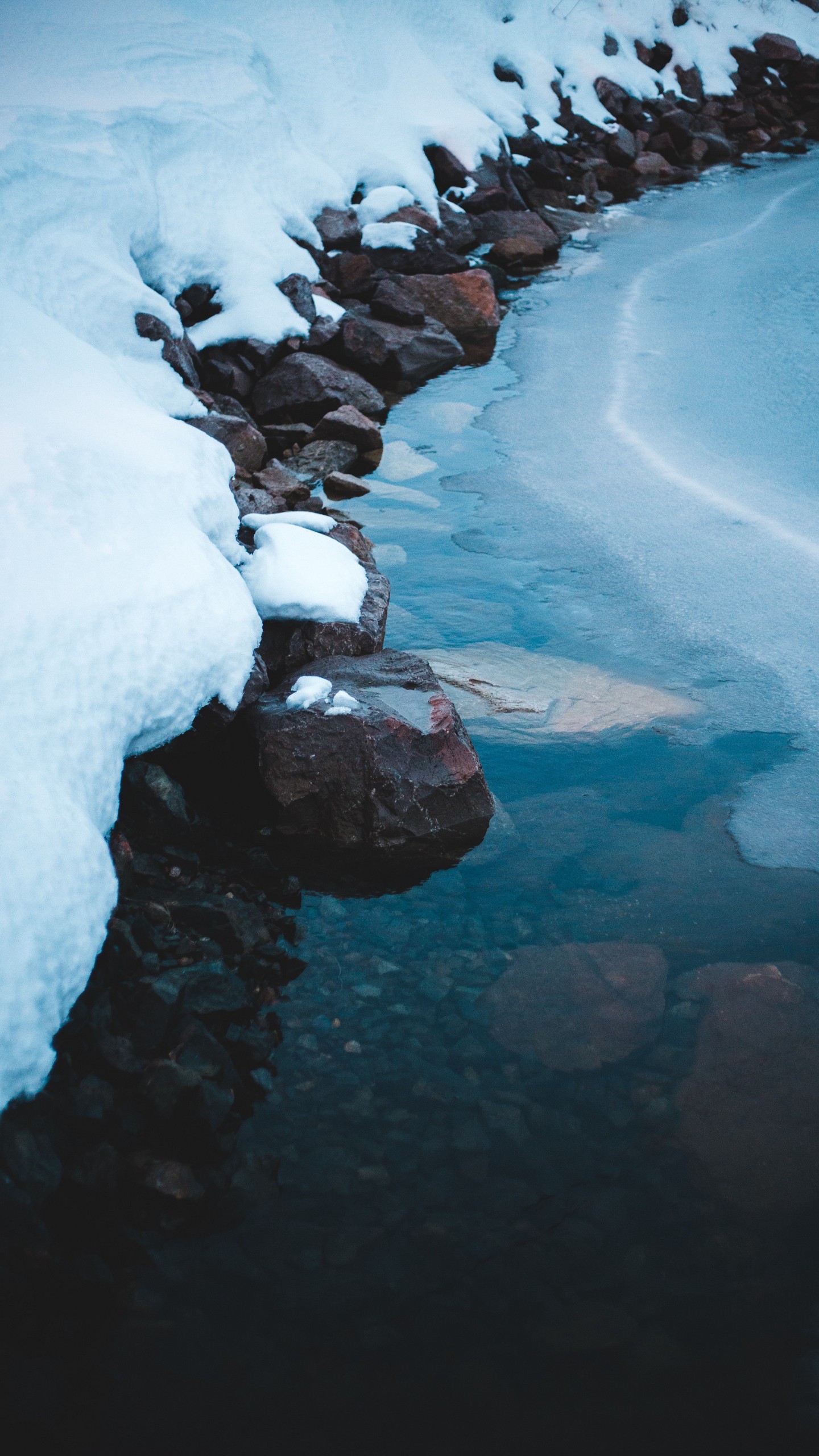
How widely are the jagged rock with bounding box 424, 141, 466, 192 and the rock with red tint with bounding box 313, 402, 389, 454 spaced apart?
5508 millimetres

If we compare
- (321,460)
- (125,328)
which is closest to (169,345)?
(125,328)

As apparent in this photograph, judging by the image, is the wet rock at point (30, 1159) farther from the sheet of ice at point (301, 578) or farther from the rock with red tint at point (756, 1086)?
the sheet of ice at point (301, 578)

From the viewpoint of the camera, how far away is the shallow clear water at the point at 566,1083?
1421 millimetres

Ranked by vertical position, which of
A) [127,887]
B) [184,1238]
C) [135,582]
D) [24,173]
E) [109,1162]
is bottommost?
[184,1238]

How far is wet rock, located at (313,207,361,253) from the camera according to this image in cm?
713

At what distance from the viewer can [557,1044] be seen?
6.44ft

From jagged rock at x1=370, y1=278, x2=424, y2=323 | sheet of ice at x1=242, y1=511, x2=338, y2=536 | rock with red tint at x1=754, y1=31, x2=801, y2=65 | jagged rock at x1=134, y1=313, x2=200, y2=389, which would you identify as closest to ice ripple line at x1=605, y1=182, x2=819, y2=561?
jagged rock at x1=370, y1=278, x2=424, y2=323

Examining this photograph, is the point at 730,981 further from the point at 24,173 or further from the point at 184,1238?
the point at 24,173

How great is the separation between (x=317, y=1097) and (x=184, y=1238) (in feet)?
1.18

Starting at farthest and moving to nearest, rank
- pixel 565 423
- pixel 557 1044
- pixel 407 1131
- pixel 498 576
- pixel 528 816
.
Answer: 1. pixel 565 423
2. pixel 498 576
3. pixel 528 816
4. pixel 557 1044
5. pixel 407 1131

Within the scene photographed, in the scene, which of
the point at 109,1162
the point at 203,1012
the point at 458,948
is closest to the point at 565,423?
the point at 458,948

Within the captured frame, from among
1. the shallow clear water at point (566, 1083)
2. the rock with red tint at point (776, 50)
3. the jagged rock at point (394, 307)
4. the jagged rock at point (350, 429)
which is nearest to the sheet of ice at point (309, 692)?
the shallow clear water at point (566, 1083)

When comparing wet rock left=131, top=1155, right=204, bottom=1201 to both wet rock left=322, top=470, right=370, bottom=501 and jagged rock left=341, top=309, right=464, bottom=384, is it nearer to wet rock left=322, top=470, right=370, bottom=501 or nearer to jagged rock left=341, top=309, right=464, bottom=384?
wet rock left=322, top=470, right=370, bottom=501

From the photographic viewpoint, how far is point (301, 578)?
302cm
